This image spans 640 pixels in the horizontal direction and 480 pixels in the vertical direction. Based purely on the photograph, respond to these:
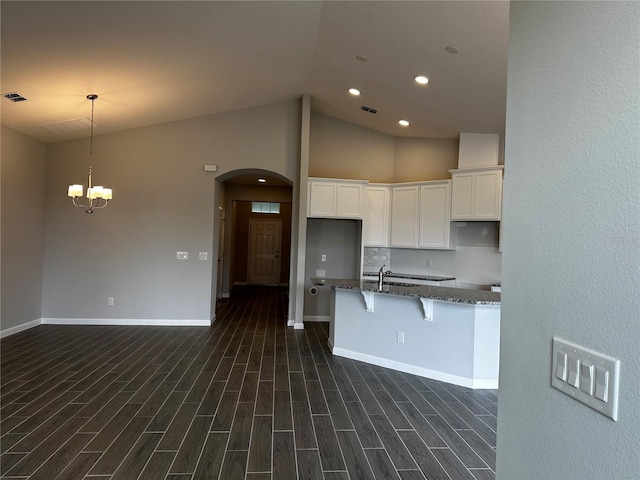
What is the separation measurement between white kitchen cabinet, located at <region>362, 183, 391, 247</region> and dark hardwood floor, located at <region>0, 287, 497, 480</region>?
2.38m

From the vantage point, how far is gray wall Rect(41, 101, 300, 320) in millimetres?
5848

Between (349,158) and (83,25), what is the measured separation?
4.42 metres

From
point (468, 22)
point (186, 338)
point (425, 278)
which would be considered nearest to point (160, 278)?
point (186, 338)

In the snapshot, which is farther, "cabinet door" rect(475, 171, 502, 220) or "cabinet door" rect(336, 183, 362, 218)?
"cabinet door" rect(336, 183, 362, 218)

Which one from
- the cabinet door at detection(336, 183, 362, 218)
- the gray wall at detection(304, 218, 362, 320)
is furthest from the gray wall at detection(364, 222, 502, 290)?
the cabinet door at detection(336, 183, 362, 218)

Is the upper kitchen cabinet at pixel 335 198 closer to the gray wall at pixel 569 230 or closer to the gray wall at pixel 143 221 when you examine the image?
the gray wall at pixel 143 221

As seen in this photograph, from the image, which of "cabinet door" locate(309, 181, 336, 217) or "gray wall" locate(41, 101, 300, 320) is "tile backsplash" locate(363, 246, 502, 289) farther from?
"gray wall" locate(41, 101, 300, 320)

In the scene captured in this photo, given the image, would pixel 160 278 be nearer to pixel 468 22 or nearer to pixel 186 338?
pixel 186 338

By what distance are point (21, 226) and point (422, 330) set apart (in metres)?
5.73

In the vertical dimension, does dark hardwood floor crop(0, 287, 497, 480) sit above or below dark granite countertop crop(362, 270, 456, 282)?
below

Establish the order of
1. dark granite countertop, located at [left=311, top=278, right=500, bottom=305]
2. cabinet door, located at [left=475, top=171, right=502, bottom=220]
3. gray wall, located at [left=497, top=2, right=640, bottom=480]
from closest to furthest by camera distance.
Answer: gray wall, located at [left=497, top=2, right=640, bottom=480], dark granite countertop, located at [left=311, top=278, right=500, bottom=305], cabinet door, located at [left=475, top=171, right=502, bottom=220]

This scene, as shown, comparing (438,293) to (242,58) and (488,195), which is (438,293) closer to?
(488,195)

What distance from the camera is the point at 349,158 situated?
22.0 feet

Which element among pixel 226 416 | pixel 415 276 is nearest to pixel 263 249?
pixel 415 276
